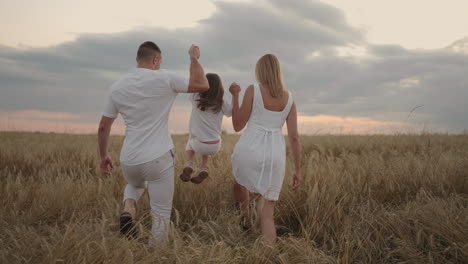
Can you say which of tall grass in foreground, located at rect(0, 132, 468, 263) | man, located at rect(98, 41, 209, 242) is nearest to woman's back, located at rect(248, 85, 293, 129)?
man, located at rect(98, 41, 209, 242)

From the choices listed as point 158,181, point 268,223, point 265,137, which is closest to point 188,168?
point 158,181

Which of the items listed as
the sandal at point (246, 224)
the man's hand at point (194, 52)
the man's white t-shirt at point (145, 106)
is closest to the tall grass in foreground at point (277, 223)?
the sandal at point (246, 224)

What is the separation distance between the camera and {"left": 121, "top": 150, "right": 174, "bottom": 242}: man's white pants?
3.43 m

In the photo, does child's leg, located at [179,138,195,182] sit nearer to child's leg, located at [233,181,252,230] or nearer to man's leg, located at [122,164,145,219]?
man's leg, located at [122,164,145,219]

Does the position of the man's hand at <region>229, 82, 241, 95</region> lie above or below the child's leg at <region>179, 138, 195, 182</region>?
above

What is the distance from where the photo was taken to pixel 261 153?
3.54 meters

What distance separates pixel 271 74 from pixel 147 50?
1.32m

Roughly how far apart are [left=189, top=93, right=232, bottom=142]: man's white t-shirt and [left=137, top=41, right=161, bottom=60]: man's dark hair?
1211 millimetres

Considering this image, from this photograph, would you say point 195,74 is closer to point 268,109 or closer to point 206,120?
point 268,109

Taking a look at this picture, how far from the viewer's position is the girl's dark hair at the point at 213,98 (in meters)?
4.54

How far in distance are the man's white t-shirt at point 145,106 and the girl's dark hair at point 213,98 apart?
41.2 inches

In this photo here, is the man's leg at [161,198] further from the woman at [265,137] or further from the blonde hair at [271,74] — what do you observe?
the blonde hair at [271,74]

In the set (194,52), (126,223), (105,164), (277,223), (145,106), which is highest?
(194,52)

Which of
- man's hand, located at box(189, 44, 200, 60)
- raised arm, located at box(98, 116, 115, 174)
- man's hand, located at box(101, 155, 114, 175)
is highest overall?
man's hand, located at box(189, 44, 200, 60)
